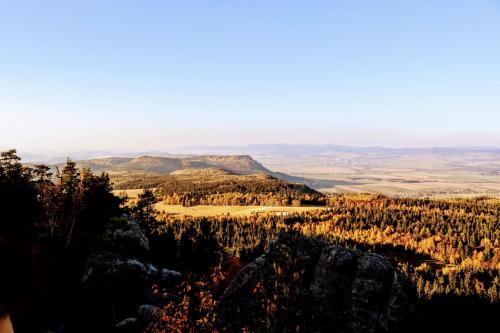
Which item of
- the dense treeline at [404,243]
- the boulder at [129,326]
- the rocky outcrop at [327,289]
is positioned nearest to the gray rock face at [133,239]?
the dense treeline at [404,243]

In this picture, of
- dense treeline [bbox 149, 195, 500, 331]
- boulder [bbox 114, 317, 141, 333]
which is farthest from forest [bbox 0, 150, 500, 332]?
dense treeline [bbox 149, 195, 500, 331]

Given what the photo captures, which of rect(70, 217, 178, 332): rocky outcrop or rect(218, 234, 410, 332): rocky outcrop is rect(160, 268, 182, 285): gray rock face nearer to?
rect(70, 217, 178, 332): rocky outcrop

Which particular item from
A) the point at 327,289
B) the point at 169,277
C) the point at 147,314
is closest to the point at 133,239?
the point at 169,277

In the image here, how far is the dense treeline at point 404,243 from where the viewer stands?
49.8m

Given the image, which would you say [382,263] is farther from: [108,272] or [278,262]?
[108,272]

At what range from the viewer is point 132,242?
141 ft

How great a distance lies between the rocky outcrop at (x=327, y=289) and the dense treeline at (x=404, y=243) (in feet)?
9.77

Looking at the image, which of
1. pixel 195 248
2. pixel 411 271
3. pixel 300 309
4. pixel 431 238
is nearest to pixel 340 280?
pixel 300 309

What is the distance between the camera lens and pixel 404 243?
94875mm

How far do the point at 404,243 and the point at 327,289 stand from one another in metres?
80.0

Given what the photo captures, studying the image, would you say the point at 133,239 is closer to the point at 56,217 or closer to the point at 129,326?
the point at 56,217

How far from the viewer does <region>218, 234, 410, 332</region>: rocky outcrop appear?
2192cm

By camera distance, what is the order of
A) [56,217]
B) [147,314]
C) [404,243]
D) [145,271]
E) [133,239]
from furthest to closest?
[404,243] → [56,217] → [133,239] → [145,271] → [147,314]

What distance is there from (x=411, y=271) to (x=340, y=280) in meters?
54.0
